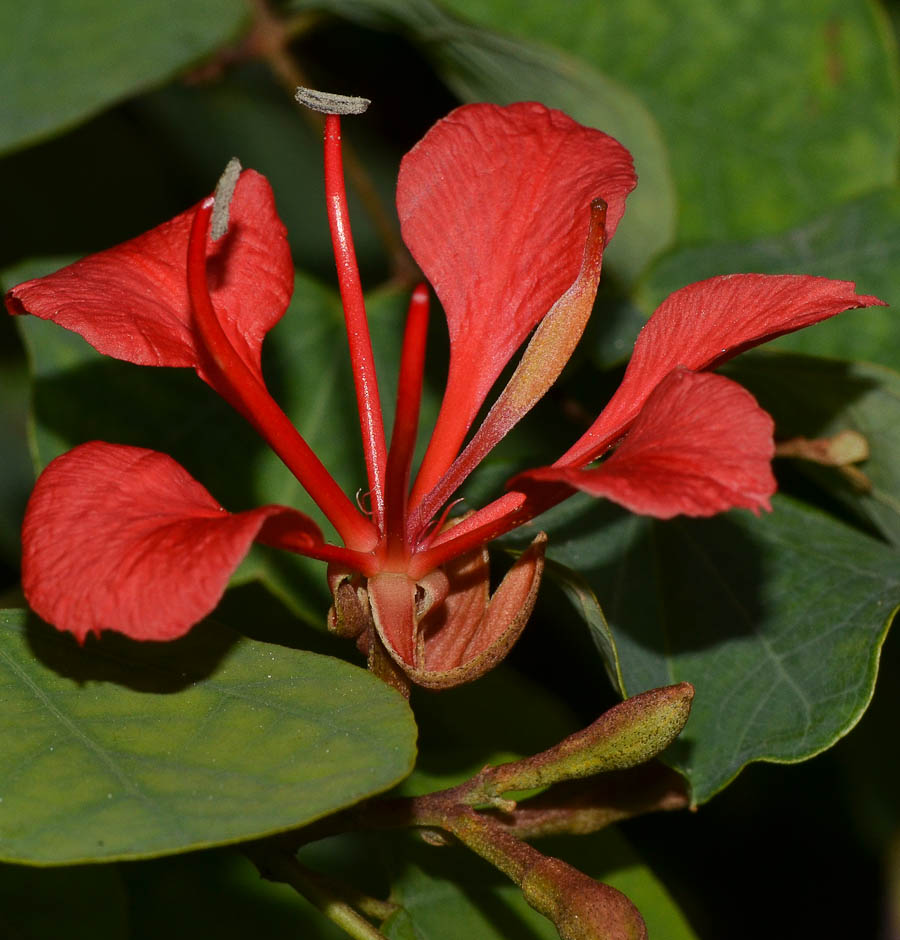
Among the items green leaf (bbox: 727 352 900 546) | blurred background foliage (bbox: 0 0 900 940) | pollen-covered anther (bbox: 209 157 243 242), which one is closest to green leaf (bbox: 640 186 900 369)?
blurred background foliage (bbox: 0 0 900 940)

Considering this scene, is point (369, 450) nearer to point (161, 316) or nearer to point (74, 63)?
point (161, 316)

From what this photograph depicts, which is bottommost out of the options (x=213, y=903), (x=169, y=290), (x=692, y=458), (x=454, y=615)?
(x=213, y=903)

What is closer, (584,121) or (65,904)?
(65,904)

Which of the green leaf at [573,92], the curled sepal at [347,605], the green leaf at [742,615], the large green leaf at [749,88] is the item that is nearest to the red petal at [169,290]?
the curled sepal at [347,605]

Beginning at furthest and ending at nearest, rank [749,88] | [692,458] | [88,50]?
[749,88] → [88,50] → [692,458]

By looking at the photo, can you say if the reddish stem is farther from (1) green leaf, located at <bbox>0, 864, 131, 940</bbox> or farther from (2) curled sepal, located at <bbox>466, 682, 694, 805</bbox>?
(1) green leaf, located at <bbox>0, 864, 131, 940</bbox>

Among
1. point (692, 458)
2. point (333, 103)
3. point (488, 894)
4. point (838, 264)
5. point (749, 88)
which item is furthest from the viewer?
point (749, 88)

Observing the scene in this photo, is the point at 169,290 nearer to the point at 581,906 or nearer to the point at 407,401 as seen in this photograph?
the point at 407,401

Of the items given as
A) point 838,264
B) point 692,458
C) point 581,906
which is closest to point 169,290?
point 692,458
